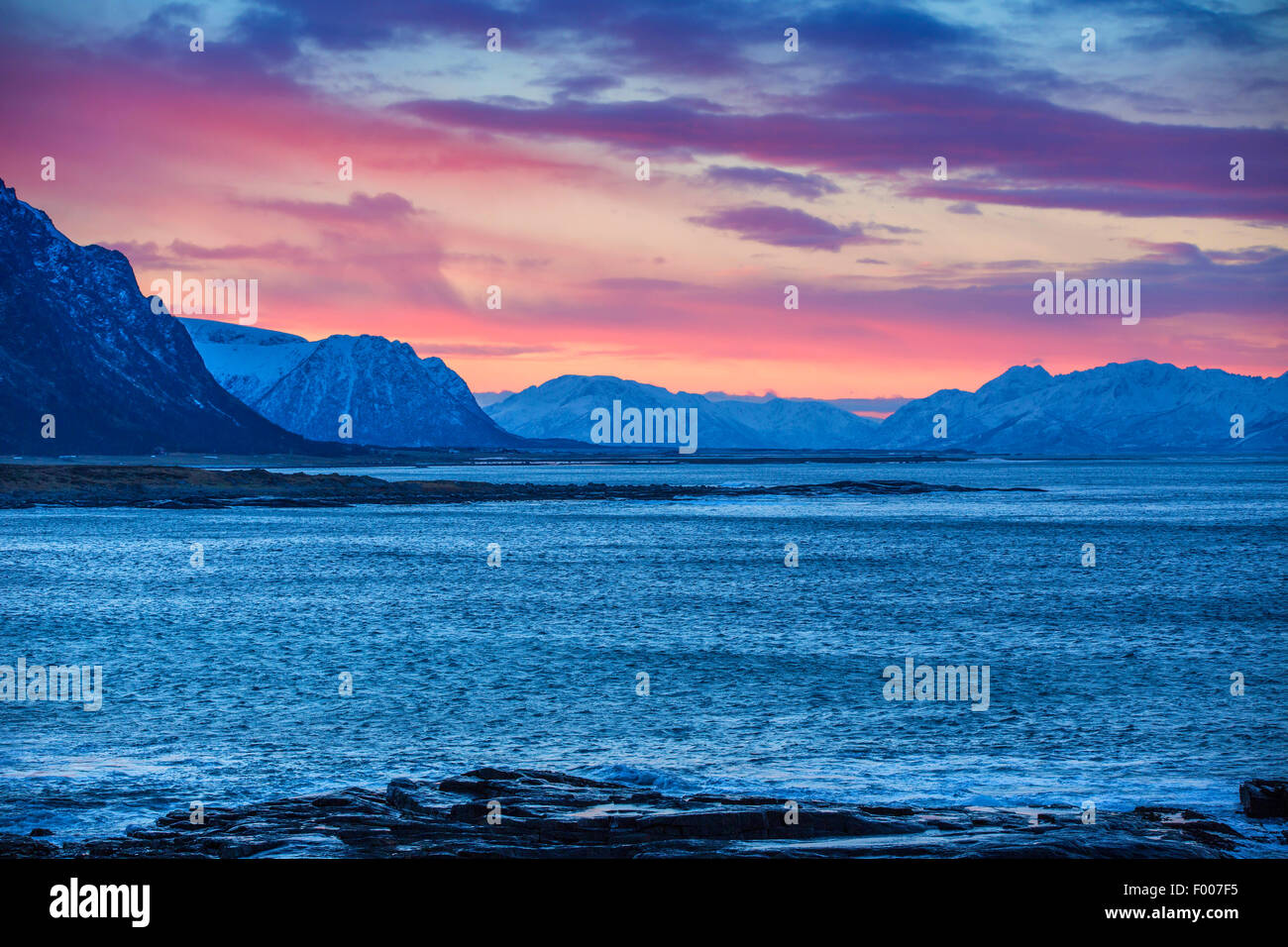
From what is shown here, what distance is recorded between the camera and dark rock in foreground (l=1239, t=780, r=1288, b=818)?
1712 centimetres

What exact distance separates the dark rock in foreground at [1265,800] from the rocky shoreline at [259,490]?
11317cm

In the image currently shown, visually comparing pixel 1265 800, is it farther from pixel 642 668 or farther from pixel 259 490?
pixel 259 490

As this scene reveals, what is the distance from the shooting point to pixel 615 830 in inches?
619

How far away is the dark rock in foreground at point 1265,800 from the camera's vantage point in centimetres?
1712

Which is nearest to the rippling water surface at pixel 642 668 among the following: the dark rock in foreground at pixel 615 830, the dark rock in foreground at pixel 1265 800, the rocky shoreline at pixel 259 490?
the dark rock in foreground at pixel 1265 800

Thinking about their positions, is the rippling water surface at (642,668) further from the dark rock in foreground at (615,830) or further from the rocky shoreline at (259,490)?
the rocky shoreline at (259,490)

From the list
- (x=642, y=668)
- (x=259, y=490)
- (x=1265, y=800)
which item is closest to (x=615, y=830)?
(x=1265, y=800)

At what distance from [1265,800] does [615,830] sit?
9336 millimetres

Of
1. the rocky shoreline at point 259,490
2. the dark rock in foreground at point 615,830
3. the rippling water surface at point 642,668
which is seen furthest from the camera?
the rocky shoreline at point 259,490

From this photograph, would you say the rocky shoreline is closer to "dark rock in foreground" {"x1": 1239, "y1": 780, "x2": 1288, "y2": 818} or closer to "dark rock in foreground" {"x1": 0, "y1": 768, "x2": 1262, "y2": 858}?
"dark rock in foreground" {"x1": 0, "y1": 768, "x2": 1262, "y2": 858}
